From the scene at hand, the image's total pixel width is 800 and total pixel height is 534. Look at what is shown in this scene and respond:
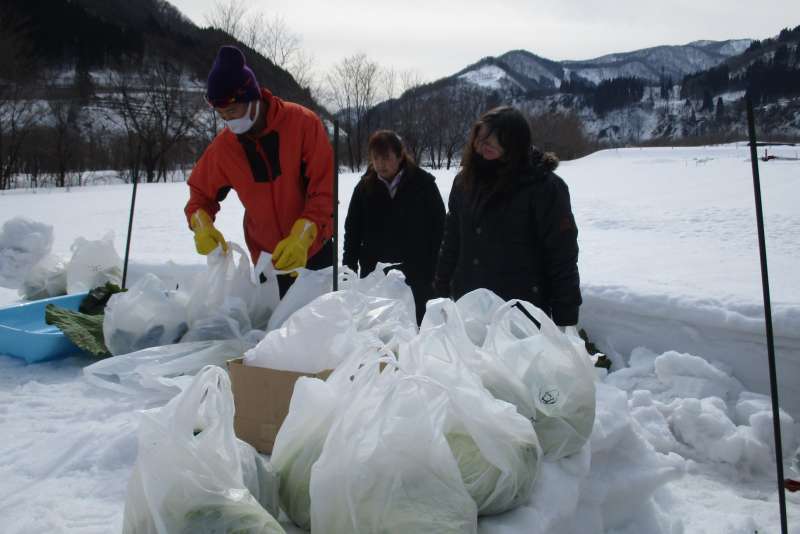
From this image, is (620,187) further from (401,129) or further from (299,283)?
(401,129)

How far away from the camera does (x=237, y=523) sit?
0.92 meters

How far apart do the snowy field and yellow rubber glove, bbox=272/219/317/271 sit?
81 cm

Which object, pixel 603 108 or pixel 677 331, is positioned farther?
pixel 603 108

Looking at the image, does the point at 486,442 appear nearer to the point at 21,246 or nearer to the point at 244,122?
the point at 244,122

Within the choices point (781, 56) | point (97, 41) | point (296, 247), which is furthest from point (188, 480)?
point (781, 56)

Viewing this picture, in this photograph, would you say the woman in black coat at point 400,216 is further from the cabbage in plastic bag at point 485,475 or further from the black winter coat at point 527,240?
the cabbage in plastic bag at point 485,475

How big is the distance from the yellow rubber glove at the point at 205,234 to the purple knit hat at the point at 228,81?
1.74 ft

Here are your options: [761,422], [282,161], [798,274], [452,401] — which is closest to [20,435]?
[452,401]

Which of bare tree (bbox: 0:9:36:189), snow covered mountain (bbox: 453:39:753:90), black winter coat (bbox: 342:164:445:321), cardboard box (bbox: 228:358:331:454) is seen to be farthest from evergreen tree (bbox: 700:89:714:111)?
cardboard box (bbox: 228:358:331:454)

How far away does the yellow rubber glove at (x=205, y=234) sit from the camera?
270cm

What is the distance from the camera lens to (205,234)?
2.70 m

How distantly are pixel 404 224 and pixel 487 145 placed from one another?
43.1 inches

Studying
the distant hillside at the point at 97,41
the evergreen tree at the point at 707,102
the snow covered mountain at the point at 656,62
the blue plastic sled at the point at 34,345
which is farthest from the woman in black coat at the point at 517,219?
the snow covered mountain at the point at 656,62

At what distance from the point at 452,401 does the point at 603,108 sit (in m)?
104
